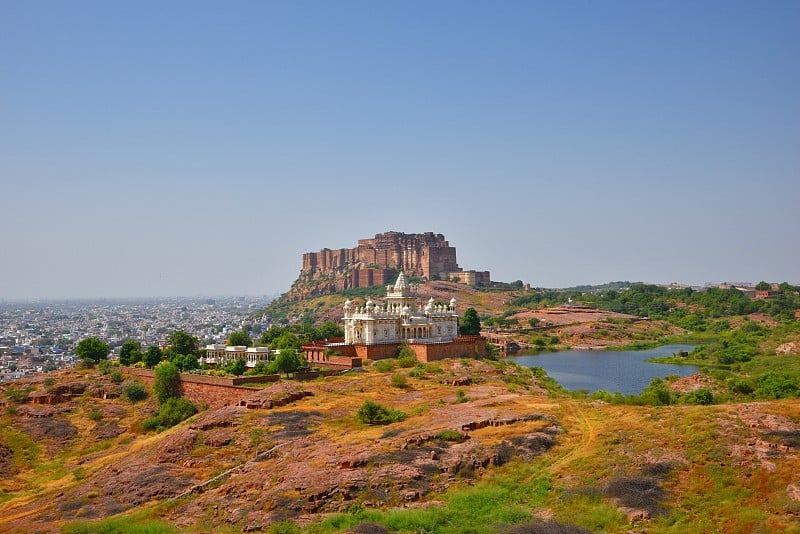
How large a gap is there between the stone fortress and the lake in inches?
2115

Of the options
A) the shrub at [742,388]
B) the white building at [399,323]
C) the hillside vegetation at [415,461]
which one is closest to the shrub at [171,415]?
the hillside vegetation at [415,461]

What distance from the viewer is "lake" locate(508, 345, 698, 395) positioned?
5875cm

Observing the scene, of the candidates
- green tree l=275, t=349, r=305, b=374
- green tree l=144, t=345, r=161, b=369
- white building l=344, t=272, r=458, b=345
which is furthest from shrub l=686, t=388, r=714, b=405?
green tree l=144, t=345, r=161, b=369

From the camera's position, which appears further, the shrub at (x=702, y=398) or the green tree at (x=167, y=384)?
the green tree at (x=167, y=384)

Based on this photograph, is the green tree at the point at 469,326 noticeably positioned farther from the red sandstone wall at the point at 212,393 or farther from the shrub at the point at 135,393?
the shrub at the point at 135,393

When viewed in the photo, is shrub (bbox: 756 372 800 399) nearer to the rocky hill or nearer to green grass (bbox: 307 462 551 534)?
the rocky hill

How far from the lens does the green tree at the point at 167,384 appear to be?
45.1m

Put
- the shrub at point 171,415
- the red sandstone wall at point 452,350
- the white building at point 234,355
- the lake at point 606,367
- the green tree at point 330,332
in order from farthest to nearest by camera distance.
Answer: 1. the lake at point 606,367
2. the green tree at point 330,332
3. the white building at point 234,355
4. the red sandstone wall at point 452,350
5. the shrub at point 171,415

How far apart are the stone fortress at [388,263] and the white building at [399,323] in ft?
256

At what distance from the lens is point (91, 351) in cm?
5538

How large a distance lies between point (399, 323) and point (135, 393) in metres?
17.8

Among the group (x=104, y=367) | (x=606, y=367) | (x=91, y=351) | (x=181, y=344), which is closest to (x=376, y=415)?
(x=181, y=344)

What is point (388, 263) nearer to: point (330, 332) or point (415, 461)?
point (330, 332)

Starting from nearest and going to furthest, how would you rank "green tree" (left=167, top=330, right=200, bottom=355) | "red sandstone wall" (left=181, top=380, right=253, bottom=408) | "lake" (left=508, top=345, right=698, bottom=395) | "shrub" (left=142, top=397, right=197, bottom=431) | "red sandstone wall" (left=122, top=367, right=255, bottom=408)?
"red sandstone wall" (left=181, top=380, right=253, bottom=408)
"red sandstone wall" (left=122, top=367, right=255, bottom=408)
"shrub" (left=142, top=397, right=197, bottom=431)
"green tree" (left=167, top=330, right=200, bottom=355)
"lake" (left=508, top=345, right=698, bottom=395)
